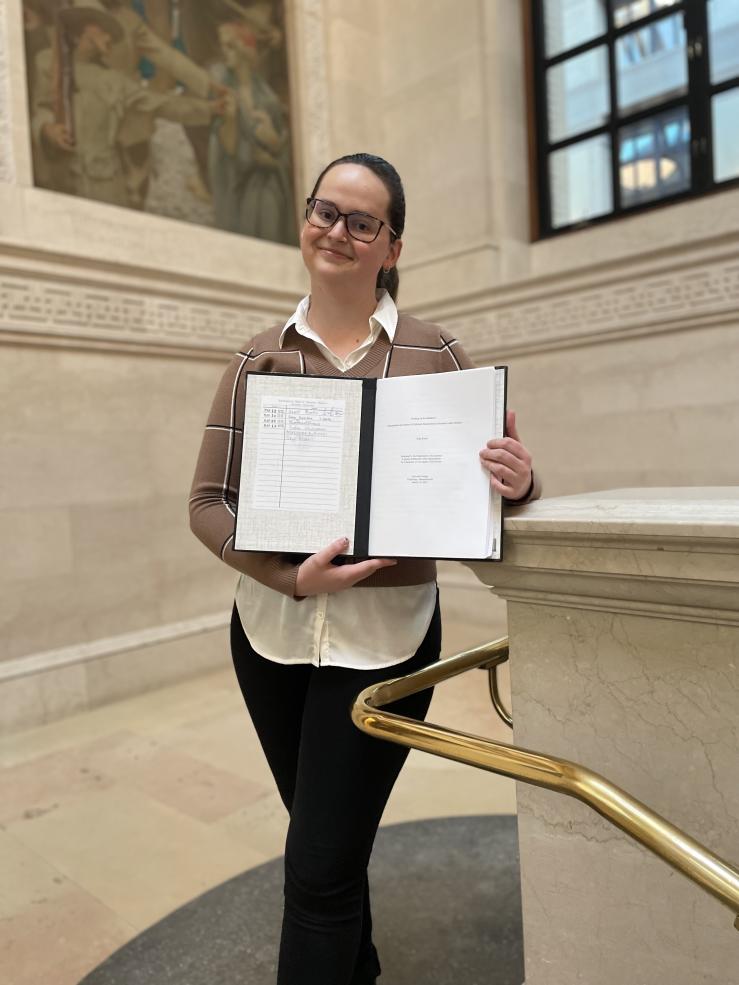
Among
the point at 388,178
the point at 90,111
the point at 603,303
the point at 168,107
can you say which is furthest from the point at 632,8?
the point at 388,178

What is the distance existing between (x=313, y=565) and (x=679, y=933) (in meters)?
0.83

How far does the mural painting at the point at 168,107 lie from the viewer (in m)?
4.32

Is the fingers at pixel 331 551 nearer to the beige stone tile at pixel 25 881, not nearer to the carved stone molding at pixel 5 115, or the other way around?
the beige stone tile at pixel 25 881

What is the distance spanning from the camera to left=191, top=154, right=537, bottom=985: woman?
128cm

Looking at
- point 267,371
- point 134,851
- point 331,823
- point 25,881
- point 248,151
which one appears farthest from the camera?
point 248,151

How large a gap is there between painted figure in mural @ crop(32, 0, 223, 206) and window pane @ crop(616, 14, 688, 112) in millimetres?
3211

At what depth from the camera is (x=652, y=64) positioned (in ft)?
16.4

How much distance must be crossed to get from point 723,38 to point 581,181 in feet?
3.86

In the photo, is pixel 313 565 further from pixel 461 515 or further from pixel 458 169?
pixel 458 169

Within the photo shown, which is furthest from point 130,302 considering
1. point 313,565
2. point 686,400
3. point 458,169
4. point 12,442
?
point 313,565

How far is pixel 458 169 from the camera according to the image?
5594 mm

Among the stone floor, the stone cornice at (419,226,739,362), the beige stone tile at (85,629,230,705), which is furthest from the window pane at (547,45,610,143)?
the beige stone tile at (85,629,230,705)

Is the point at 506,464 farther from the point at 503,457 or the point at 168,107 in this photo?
the point at 168,107

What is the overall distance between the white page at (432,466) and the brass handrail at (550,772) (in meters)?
A: 0.25
